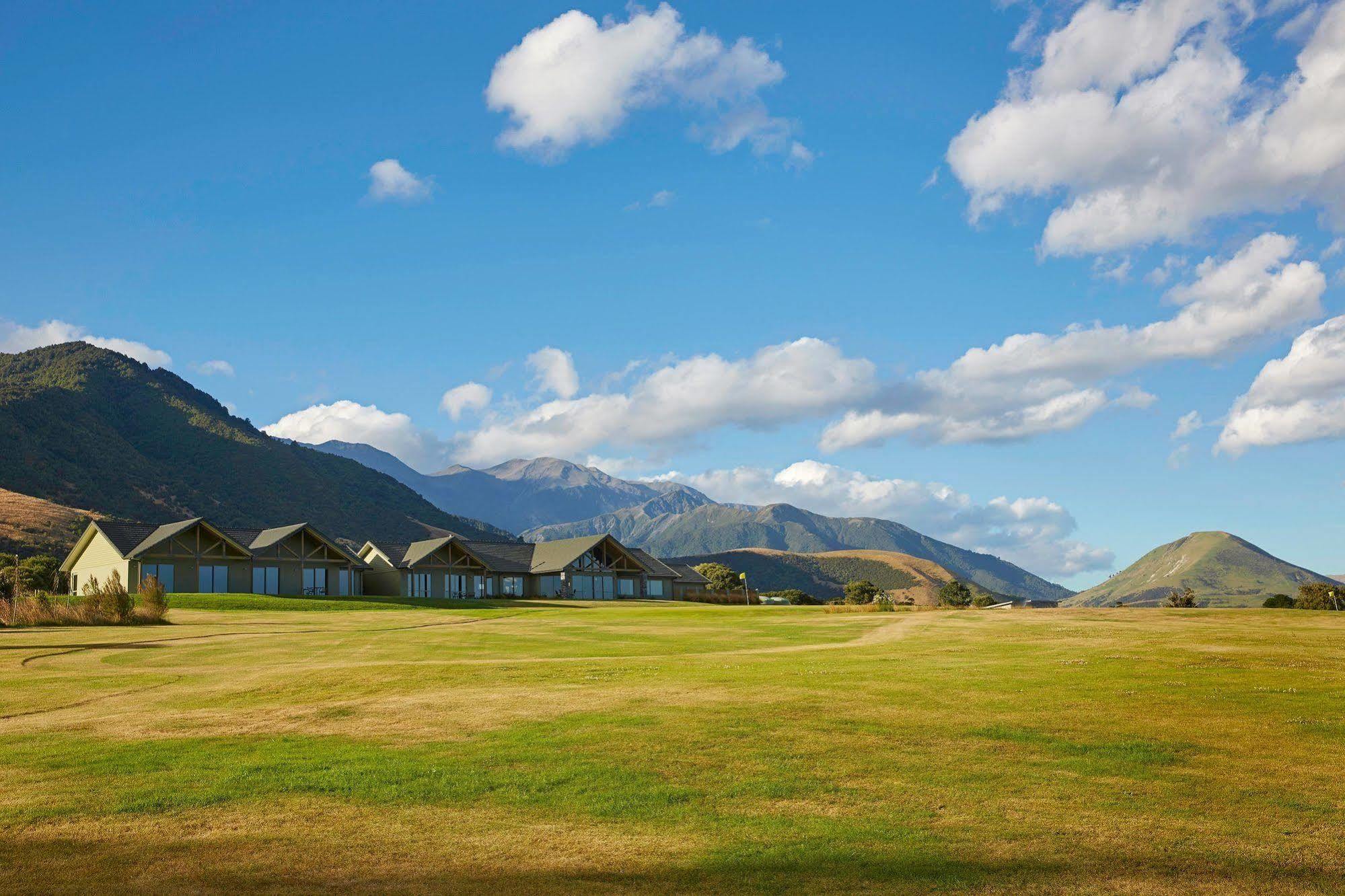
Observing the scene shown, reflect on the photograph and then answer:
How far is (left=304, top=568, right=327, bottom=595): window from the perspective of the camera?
7069 centimetres

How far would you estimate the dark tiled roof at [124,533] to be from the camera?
211 ft

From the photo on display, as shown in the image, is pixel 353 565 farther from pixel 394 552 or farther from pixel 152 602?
pixel 152 602

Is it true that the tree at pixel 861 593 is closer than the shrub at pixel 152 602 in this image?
No

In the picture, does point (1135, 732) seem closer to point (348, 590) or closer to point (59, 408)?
point (348, 590)

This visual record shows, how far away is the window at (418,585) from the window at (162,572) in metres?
18.5

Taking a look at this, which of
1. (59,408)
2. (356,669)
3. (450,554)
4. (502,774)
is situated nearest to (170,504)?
(59,408)

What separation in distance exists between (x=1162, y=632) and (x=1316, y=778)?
16.2 meters

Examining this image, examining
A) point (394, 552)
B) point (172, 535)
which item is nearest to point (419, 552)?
point (394, 552)

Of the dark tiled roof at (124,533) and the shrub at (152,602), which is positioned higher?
the dark tiled roof at (124,533)

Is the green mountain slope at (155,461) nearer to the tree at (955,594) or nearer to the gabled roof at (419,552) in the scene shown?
the gabled roof at (419,552)

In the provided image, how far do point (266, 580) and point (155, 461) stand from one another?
100 metres

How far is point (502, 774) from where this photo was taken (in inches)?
434

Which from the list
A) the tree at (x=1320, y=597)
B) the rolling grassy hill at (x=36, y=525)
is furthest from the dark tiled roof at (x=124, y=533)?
the tree at (x=1320, y=597)

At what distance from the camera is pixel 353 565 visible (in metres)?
74.8
